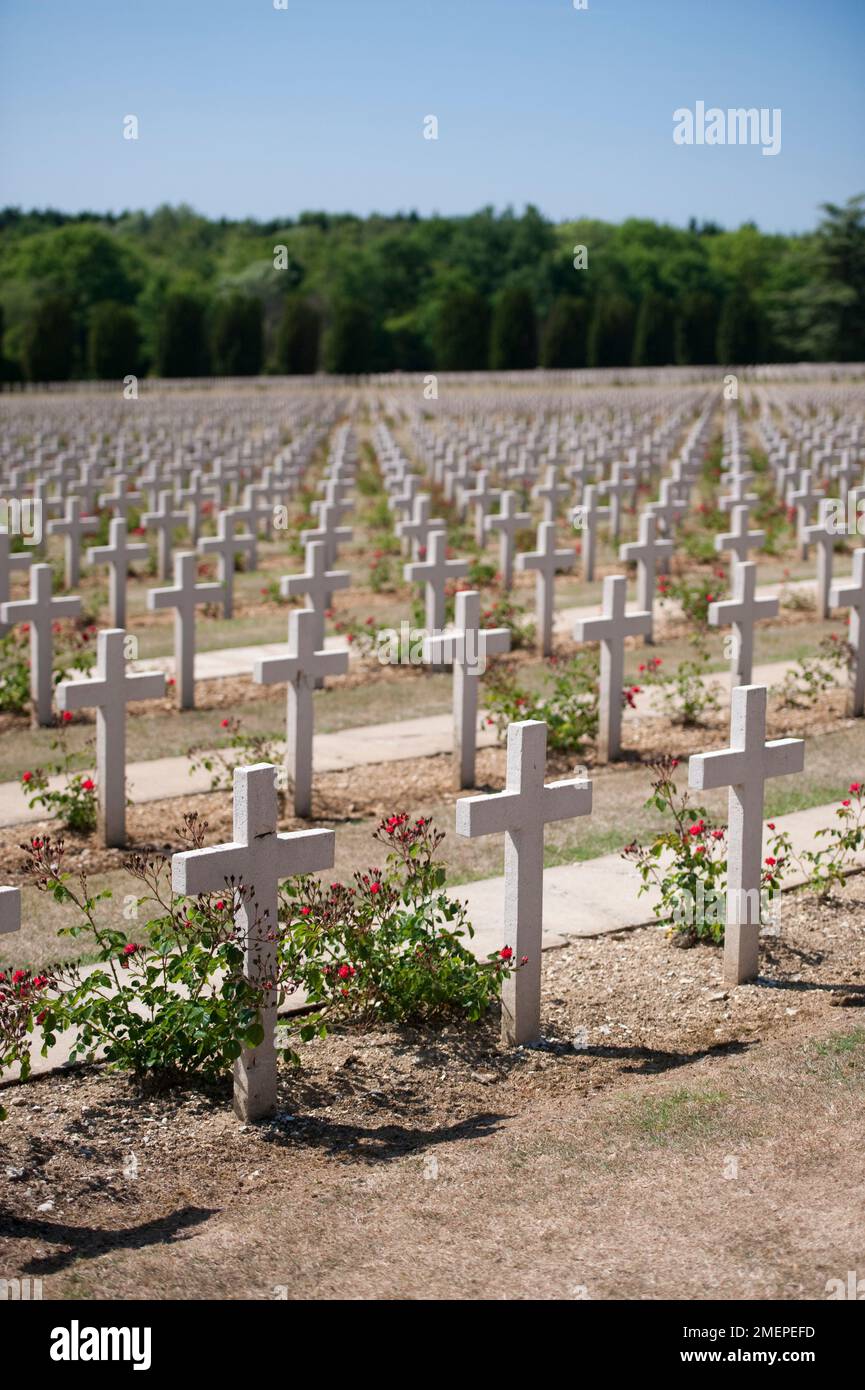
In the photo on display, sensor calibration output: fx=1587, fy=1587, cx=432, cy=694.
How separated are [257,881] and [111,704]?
295cm

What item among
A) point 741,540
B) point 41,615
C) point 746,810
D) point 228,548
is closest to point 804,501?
point 741,540

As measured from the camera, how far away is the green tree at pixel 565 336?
63.6 m

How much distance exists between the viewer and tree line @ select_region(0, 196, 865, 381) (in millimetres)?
62750

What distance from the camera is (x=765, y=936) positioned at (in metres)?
6.04

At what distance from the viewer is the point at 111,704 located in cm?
724

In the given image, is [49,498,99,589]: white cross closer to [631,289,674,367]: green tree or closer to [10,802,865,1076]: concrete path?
[10,802,865,1076]: concrete path

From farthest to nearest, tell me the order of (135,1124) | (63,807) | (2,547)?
(2,547) < (63,807) < (135,1124)

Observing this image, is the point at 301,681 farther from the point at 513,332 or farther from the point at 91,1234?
the point at 513,332

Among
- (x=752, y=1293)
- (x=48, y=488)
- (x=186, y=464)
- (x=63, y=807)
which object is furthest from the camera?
(x=186, y=464)

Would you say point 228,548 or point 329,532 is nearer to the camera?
point 228,548
